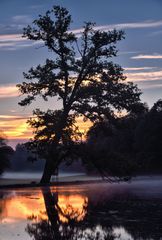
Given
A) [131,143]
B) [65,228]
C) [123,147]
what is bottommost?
[65,228]

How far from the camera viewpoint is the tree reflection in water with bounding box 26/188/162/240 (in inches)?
417

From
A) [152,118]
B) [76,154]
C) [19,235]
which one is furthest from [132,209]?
[152,118]

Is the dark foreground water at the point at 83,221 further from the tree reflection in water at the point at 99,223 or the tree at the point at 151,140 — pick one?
the tree at the point at 151,140

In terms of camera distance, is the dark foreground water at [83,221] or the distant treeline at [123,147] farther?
the distant treeline at [123,147]

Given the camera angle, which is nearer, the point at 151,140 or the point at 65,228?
the point at 65,228

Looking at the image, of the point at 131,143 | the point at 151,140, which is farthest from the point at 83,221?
the point at 131,143

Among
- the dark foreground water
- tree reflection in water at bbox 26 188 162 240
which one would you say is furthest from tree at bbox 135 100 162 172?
tree reflection in water at bbox 26 188 162 240

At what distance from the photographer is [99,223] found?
12.7 meters

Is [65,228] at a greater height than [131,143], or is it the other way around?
[131,143]

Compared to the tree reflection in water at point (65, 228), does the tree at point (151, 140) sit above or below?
above

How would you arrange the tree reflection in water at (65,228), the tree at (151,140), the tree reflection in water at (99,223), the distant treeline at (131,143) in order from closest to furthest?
the tree reflection in water at (65,228), the tree reflection in water at (99,223), the distant treeline at (131,143), the tree at (151,140)

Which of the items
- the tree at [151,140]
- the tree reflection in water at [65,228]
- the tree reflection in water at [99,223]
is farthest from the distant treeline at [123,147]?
the tree reflection in water at [65,228]

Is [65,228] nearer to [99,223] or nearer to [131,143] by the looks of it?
[99,223]

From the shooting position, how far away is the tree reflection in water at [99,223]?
10585 millimetres
